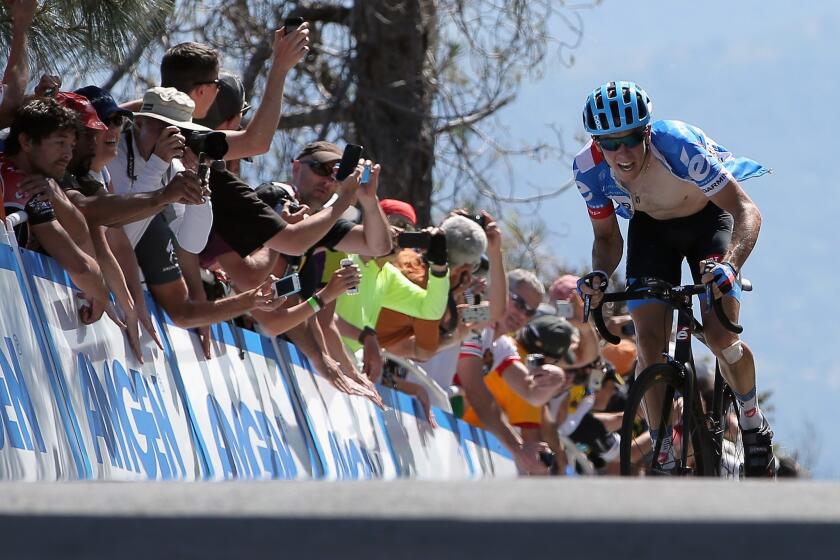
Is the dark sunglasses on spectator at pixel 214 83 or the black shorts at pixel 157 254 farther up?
the dark sunglasses on spectator at pixel 214 83

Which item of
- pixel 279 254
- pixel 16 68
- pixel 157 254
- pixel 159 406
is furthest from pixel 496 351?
pixel 16 68

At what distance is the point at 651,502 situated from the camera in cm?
217

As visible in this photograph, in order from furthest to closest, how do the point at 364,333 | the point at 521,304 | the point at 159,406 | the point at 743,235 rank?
the point at 521,304, the point at 364,333, the point at 743,235, the point at 159,406

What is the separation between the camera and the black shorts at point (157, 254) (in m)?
6.20

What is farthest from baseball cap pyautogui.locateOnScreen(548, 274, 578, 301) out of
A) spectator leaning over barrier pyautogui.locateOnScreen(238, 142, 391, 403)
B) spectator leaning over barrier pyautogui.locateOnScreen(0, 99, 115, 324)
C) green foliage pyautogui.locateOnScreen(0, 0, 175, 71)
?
spectator leaning over barrier pyautogui.locateOnScreen(0, 99, 115, 324)

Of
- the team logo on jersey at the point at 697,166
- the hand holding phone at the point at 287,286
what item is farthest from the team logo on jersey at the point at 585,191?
the hand holding phone at the point at 287,286

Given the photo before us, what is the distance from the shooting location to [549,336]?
35.0 feet

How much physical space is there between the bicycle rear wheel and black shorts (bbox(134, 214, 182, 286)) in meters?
2.19

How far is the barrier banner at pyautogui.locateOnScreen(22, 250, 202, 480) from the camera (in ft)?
17.3

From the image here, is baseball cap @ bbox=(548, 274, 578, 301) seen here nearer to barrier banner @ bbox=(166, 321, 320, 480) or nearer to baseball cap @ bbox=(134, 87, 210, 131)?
barrier banner @ bbox=(166, 321, 320, 480)

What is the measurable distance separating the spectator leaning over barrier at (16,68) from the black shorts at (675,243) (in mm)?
2992

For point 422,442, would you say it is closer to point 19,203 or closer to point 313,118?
point 19,203

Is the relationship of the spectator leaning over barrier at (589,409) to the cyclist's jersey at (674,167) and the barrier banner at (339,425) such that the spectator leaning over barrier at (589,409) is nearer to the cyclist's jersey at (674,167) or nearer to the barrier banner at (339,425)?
the barrier banner at (339,425)

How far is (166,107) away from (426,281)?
378 centimetres
